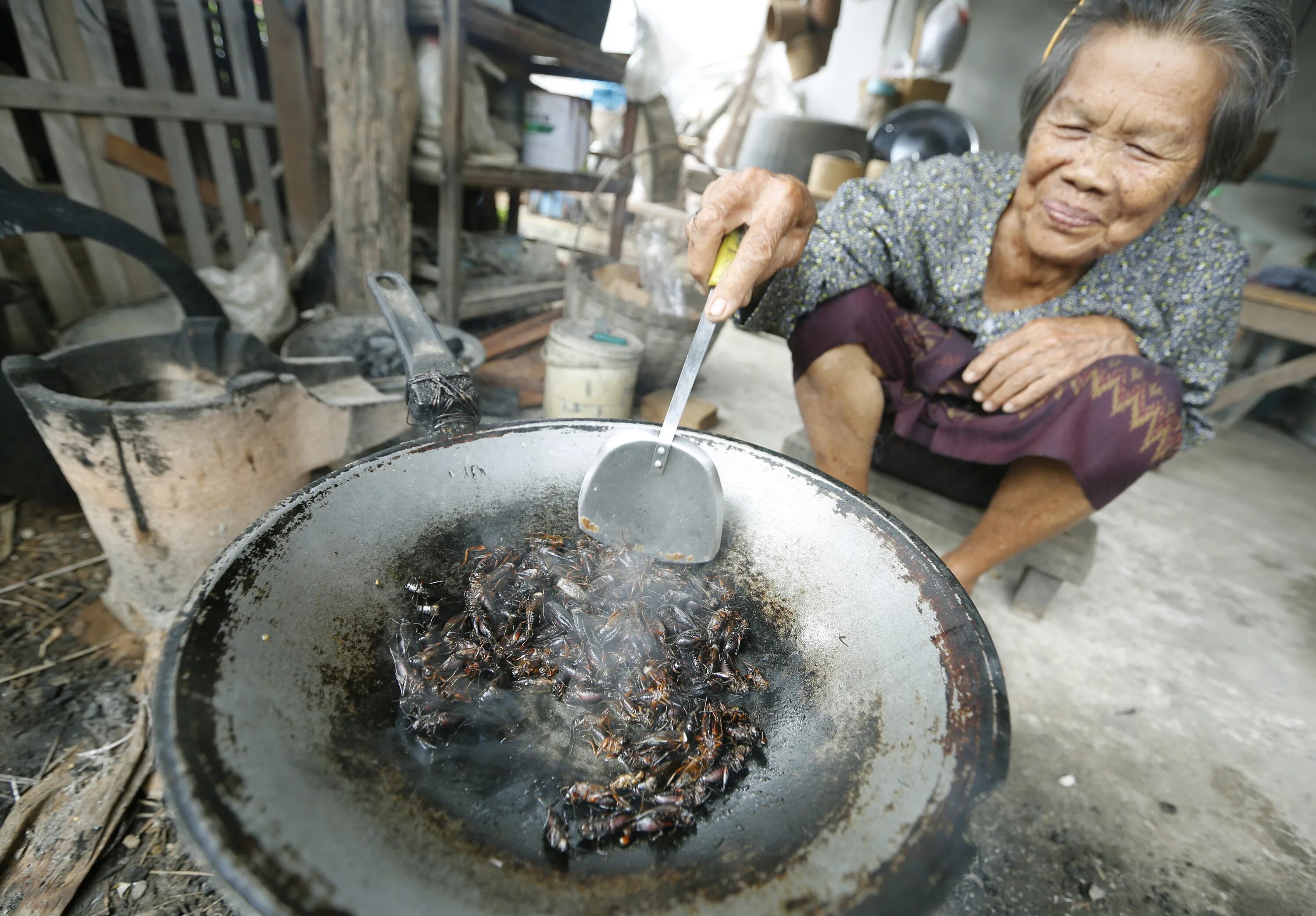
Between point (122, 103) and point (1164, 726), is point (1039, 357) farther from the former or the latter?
point (122, 103)

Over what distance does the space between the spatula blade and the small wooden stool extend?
1306 mm

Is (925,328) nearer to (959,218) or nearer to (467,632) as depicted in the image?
(959,218)

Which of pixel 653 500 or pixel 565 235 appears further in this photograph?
pixel 565 235

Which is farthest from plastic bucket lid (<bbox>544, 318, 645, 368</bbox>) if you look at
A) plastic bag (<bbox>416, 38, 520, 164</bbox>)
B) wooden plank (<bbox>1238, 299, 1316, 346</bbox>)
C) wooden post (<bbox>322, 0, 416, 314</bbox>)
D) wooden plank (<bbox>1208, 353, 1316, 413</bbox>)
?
wooden plank (<bbox>1208, 353, 1316, 413</bbox>)

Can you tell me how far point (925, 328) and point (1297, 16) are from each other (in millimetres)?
7770

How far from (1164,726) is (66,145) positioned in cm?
621

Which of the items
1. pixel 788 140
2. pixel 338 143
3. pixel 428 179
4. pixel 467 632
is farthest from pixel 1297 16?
pixel 467 632

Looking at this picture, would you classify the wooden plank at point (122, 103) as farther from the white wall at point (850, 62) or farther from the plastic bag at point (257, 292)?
the white wall at point (850, 62)

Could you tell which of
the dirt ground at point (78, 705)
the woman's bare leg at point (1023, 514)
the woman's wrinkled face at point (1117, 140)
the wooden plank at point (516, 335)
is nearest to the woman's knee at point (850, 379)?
the woman's bare leg at point (1023, 514)

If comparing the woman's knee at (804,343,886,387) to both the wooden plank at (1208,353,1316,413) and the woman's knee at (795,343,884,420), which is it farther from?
the wooden plank at (1208,353,1316,413)

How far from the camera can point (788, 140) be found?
6.70 metres

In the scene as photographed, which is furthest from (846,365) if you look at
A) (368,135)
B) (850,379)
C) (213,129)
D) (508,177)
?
(213,129)

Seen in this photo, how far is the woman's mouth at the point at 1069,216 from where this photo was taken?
6.91ft

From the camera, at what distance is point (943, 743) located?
98 centimetres
